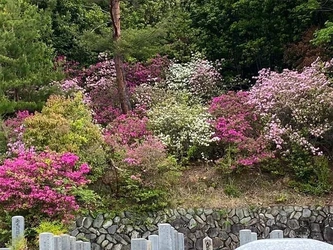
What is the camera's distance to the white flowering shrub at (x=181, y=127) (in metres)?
12.6

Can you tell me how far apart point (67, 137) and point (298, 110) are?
4.80 metres

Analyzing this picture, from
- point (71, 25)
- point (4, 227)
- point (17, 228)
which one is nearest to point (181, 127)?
point (4, 227)

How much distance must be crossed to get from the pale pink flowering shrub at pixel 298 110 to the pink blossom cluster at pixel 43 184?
4.25 m

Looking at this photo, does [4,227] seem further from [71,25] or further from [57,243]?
[71,25]

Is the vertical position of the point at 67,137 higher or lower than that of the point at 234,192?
higher

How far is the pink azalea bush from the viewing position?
472 inches

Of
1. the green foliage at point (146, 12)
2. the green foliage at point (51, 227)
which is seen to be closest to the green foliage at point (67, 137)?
the green foliage at point (51, 227)

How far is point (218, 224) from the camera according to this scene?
11.1 m

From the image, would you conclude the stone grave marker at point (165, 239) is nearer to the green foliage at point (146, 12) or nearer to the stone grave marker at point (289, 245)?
the stone grave marker at point (289, 245)

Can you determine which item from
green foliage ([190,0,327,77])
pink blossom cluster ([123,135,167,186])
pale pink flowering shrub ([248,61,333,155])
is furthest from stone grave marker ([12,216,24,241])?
green foliage ([190,0,327,77])

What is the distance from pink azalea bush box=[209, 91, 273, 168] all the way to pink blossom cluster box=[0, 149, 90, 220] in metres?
3.28

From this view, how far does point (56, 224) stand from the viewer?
32.3 feet

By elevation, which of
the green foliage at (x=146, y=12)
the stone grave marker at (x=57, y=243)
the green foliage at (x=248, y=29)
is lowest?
the stone grave marker at (x=57, y=243)

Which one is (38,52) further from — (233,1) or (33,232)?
(233,1)
